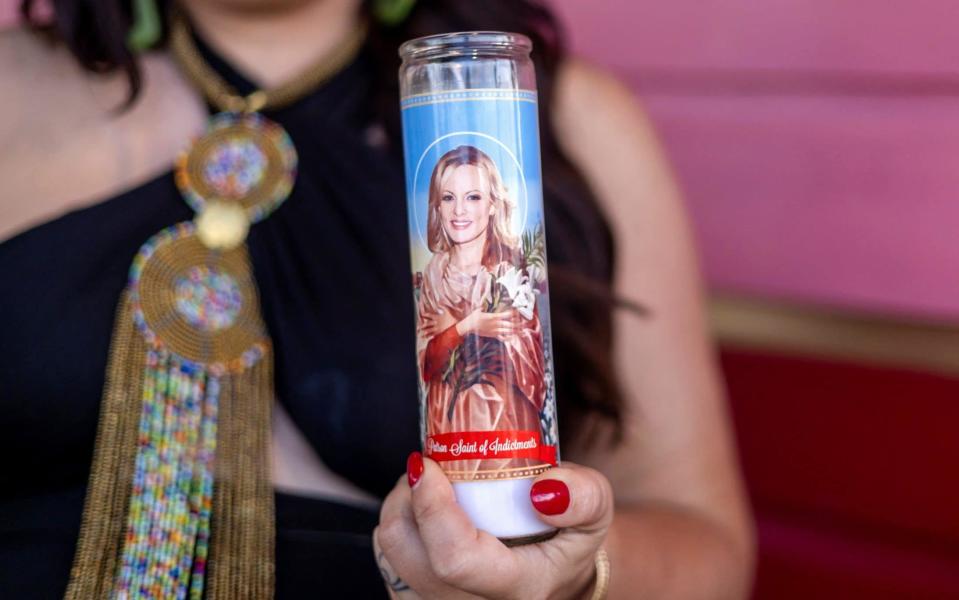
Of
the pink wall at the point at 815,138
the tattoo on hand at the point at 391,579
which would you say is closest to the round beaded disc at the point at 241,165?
the tattoo on hand at the point at 391,579

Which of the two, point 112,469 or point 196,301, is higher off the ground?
point 196,301

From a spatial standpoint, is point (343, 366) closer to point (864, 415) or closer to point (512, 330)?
point (512, 330)

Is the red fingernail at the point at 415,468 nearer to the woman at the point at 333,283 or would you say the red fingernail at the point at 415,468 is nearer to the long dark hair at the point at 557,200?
the woman at the point at 333,283

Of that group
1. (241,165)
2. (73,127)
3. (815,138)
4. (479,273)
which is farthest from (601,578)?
(815,138)

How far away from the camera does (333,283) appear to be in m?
0.92

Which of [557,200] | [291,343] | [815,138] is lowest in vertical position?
[291,343]

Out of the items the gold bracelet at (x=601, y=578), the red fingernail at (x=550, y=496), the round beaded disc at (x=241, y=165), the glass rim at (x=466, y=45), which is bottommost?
the gold bracelet at (x=601, y=578)

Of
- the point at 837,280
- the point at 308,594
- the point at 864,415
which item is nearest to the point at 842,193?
the point at 837,280

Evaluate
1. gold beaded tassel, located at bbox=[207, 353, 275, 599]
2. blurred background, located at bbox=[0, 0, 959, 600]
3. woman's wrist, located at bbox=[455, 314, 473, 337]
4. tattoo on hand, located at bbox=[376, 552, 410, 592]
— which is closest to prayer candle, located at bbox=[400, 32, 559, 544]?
woman's wrist, located at bbox=[455, 314, 473, 337]

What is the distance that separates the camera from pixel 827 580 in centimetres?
118

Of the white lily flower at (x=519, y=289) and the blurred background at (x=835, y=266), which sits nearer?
the white lily flower at (x=519, y=289)

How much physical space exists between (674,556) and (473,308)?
37 centimetres

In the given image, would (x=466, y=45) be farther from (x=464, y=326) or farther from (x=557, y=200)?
(x=557, y=200)

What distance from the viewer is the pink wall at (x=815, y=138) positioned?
3.77ft
